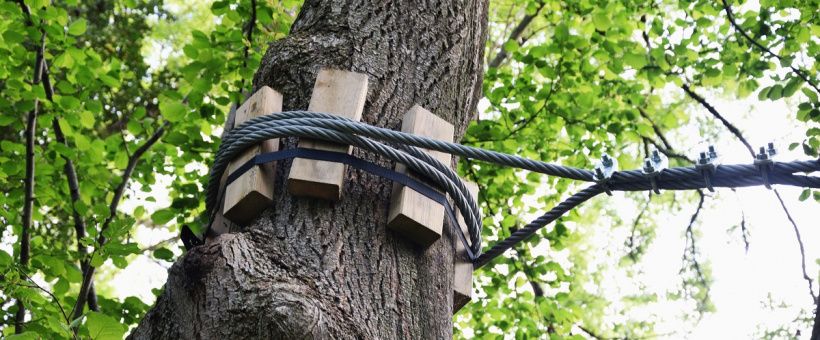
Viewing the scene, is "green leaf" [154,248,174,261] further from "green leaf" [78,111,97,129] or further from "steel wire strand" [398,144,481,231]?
"steel wire strand" [398,144,481,231]

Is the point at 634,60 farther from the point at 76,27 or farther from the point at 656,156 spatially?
the point at 76,27

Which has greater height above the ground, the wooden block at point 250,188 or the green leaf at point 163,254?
the green leaf at point 163,254

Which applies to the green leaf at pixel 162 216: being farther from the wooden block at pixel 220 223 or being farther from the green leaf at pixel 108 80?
the wooden block at pixel 220 223

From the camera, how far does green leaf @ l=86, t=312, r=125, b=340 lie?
6.73 feet

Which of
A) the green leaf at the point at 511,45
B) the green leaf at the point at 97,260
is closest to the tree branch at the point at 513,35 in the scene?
the green leaf at the point at 511,45

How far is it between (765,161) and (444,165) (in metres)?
0.78

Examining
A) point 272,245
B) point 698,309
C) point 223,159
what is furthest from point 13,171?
point 698,309

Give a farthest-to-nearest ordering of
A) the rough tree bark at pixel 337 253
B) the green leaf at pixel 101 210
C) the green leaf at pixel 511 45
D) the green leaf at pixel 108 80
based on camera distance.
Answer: the green leaf at pixel 511 45, the green leaf at pixel 108 80, the green leaf at pixel 101 210, the rough tree bark at pixel 337 253

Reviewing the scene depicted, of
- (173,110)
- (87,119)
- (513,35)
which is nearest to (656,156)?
(173,110)

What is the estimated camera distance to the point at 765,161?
159cm

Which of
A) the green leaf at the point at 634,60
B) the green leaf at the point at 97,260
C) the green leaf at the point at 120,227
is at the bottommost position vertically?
the green leaf at the point at 120,227

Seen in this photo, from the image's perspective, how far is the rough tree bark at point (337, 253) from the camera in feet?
5.20

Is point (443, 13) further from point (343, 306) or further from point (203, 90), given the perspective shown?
point (203, 90)

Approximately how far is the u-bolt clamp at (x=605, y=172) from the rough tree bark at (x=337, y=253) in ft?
1.51
